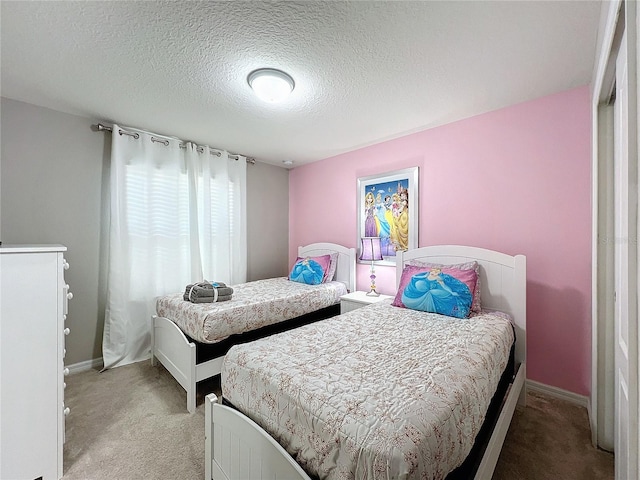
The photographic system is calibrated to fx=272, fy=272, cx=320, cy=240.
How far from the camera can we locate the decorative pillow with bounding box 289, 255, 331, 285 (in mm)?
3250

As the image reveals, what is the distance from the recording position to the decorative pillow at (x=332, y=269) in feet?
11.0

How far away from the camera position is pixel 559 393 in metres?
2.13

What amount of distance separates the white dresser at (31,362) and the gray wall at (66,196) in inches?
57.2

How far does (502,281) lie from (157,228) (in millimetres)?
3356

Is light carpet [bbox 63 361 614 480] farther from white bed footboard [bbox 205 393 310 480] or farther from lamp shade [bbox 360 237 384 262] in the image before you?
lamp shade [bbox 360 237 384 262]

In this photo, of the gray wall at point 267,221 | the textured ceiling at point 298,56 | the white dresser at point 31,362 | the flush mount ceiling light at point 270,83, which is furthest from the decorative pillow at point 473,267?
the white dresser at point 31,362

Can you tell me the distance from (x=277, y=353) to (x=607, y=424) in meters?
2.00

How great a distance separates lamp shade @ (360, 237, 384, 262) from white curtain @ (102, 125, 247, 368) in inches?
67.8

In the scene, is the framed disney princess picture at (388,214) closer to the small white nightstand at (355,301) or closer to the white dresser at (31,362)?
the small white nightstand at (355,301)

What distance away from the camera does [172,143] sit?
3.06 metres

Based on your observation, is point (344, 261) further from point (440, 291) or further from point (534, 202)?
point (534, 202)

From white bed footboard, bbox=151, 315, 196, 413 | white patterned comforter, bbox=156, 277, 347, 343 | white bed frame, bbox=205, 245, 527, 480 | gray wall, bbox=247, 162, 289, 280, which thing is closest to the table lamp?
white patterned comforter, bbox=156, 277, 347, 343

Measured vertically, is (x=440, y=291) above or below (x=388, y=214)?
below

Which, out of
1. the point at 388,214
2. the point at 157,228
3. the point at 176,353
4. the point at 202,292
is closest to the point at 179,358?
the point at 176,353
